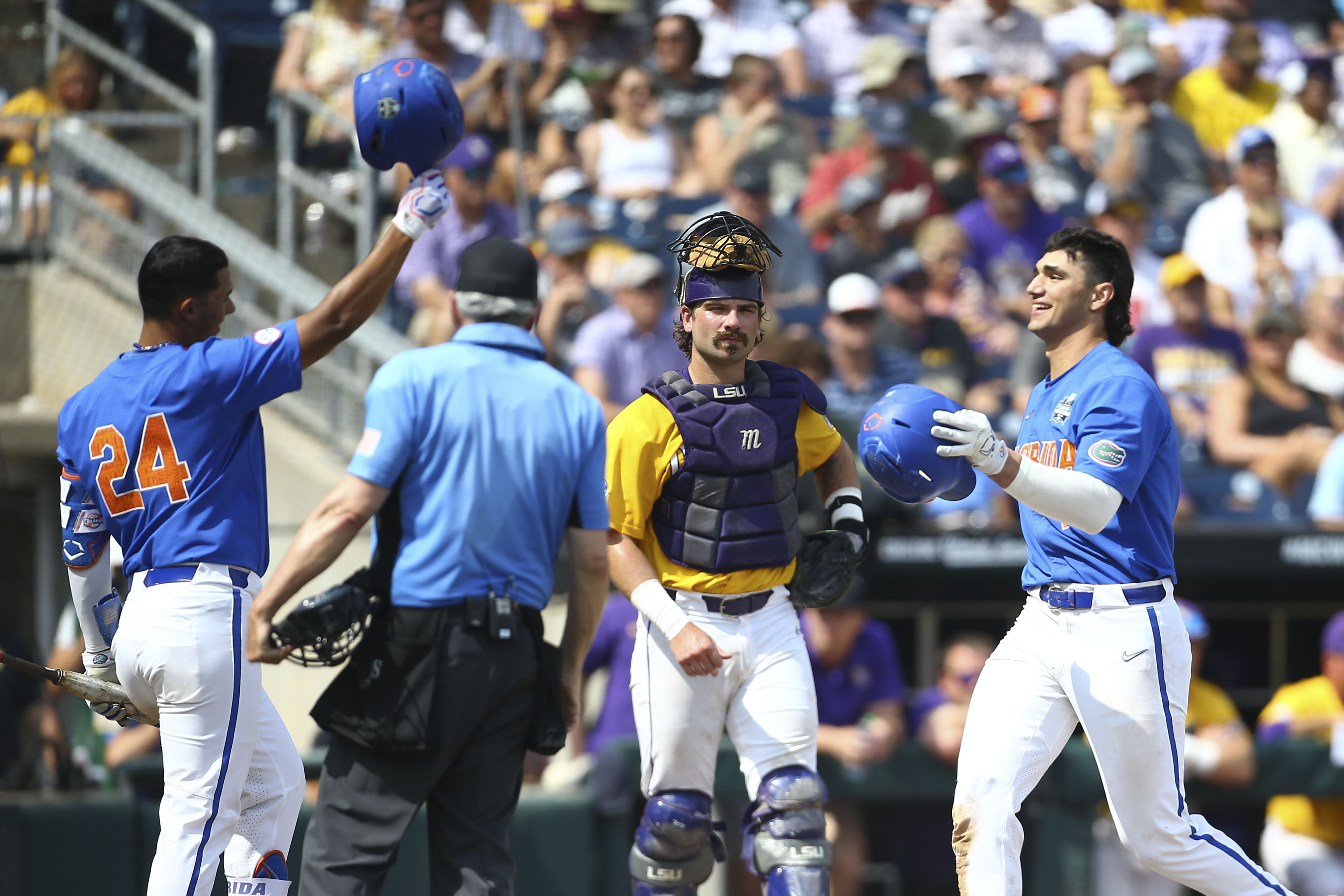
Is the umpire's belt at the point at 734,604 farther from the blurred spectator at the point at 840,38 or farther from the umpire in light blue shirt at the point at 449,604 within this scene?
the blurred spectator at the point at 840,38

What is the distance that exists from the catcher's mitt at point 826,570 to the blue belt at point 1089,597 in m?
0.59

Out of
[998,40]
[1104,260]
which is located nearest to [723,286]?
[1104,260]

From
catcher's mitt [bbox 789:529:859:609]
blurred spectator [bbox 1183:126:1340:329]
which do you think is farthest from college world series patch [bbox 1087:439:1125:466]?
blurred spectator [bbox 1183:126:1340:329]

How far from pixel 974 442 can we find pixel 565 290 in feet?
14.7

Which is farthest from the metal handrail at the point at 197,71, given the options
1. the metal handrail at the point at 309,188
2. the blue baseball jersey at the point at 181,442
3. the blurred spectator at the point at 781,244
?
the blue baseball jersey at the point at 181,442

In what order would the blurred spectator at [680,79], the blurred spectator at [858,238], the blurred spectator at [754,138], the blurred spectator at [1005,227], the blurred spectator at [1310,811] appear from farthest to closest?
the blurred spectator at [680,79] < the blurred spectator at [754,138] < the blurred spectator at [1005,227] < the blurred spectator at [858,238] < the blurred spectator at [1310,811]

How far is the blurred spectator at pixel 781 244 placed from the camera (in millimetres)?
8523

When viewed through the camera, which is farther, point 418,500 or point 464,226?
point 464,226

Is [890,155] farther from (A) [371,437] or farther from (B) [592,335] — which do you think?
(A) [371,437]

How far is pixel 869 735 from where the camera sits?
6316 mm

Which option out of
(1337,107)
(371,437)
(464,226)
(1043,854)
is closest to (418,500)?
(371,437)

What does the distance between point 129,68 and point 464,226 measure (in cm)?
210

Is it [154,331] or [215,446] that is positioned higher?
[154,331]

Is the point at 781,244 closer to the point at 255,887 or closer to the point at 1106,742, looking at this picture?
the point at 1106,742
